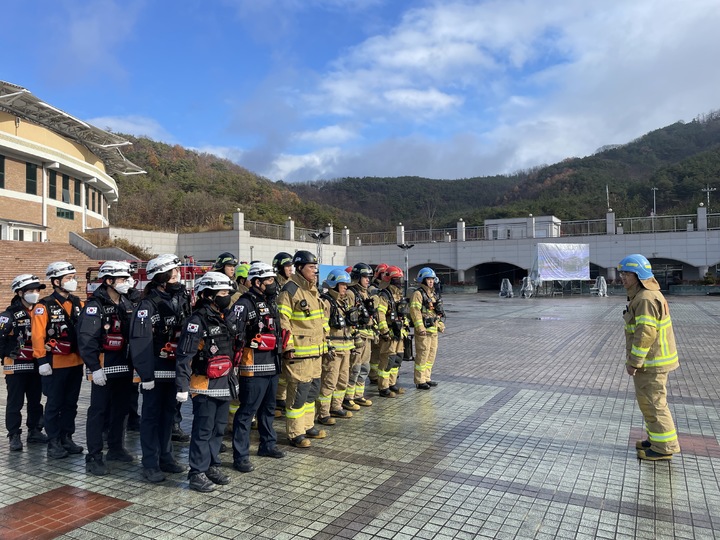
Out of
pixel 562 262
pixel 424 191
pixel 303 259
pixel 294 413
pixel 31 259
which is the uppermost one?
pixel 424 191

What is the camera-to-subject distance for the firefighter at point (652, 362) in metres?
5.18

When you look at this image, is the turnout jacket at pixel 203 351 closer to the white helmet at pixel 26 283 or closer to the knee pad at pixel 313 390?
the knee pad at pixel 313 390

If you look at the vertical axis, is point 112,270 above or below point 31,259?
below

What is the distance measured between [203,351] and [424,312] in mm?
4474

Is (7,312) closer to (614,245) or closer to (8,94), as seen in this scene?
(8,94)

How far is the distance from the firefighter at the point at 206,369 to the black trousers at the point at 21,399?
98.8 inches

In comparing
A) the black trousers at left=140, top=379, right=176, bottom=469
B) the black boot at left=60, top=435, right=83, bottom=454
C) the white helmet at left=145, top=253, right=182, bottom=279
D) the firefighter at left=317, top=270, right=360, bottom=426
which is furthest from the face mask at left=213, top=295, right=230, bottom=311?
the black boot at left=60, top=435, right=83, bottom=454

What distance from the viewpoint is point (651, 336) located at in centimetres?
519

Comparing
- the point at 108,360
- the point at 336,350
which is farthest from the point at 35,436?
the point at 336,350

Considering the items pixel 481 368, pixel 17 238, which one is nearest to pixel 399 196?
pixel 17 238

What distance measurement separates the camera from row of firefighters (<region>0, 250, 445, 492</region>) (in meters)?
4.64

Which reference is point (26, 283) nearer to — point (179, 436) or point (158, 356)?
point (158, 356)

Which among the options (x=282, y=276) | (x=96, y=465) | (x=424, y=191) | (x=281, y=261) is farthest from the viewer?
(x=424, y=191)

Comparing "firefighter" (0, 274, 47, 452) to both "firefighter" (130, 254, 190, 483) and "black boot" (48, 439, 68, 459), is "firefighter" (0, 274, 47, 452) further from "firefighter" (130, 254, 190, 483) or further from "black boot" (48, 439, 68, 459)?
"firefighter" (130, 254, 190, 483)
